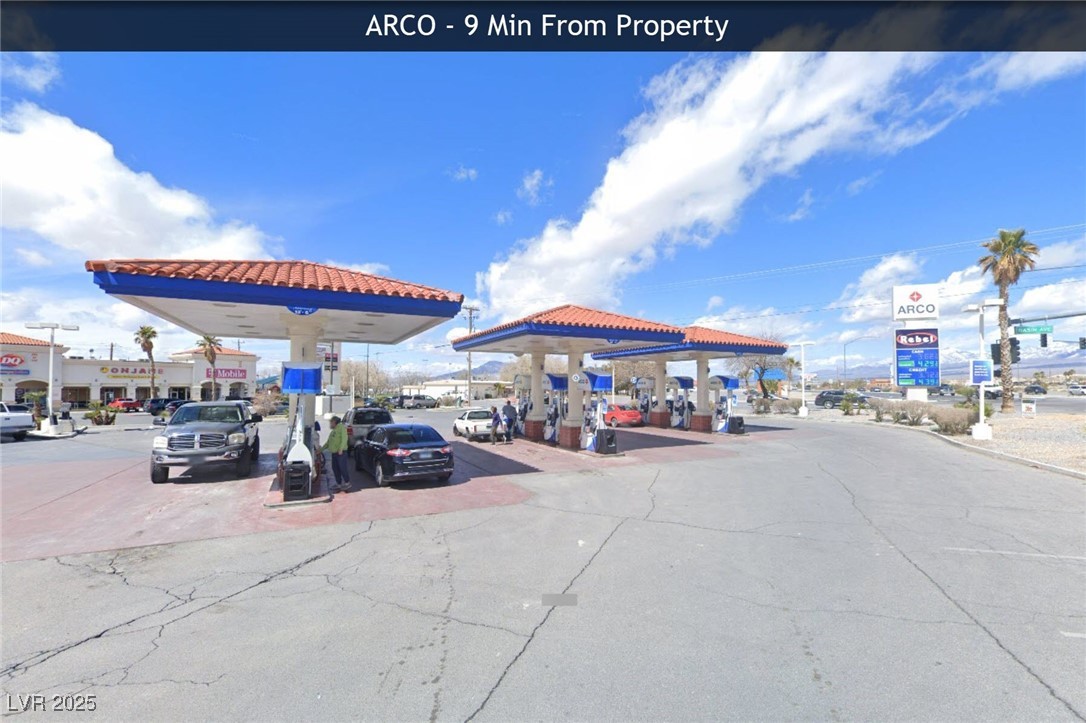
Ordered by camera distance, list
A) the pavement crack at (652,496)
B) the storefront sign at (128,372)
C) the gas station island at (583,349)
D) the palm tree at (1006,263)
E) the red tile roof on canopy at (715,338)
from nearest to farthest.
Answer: the pavement crack at (652,496)
the gas station island at (583,349)
the red tile roof on canopy at (715,338)
the palm tree at (1006,263)
the storefront sign at (128,372)

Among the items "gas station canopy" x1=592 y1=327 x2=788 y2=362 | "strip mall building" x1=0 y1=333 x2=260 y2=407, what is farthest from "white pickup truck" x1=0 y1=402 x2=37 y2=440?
"gas station canopy" x1=592 y1=327 x2=788 y2=362

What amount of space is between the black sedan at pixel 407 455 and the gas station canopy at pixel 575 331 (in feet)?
16.0

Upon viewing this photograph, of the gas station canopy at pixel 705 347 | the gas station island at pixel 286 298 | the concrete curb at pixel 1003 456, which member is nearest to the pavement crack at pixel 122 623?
the gas station island at pixel 286 298

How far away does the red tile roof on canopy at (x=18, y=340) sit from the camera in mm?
42625

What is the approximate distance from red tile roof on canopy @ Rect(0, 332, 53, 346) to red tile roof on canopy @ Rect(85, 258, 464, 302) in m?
48.2

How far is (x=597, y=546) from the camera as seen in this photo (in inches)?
278

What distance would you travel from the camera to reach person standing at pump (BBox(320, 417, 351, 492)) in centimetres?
1070

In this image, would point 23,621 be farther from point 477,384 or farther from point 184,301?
point 477,384

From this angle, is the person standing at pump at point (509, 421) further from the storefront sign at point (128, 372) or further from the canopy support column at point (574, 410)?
the storefront sign at point (128, 372)

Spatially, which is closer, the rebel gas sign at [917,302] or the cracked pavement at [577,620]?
the cracked pavement at [577,620]

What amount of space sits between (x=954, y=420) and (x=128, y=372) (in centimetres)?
6658

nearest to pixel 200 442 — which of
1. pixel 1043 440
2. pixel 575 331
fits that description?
pixel 575 331

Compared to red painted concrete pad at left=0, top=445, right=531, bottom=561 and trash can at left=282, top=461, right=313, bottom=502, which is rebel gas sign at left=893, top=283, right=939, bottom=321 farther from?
trash can at left=282, top=461, right=313, bottom=502

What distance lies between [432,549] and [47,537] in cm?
600
